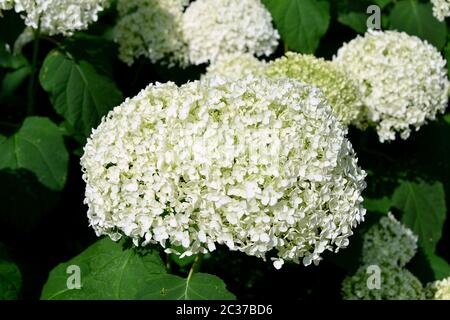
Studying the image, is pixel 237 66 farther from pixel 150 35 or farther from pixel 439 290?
pixel 439 290

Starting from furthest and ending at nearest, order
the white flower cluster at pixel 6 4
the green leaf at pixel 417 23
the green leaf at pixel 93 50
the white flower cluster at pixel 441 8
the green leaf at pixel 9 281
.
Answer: the green leaf at pixel 417 23 → the white flower cluster at pixel 441 8 → the green leaf at pixel 93 50 → the white flower cluster at pixel 6 4 → the green leaf at pixel 9 281

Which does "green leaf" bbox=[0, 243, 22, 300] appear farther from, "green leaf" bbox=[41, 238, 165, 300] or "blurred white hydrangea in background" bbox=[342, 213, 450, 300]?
"blurred white hydrangea in background" bbox=[342, 213, 450, 300]

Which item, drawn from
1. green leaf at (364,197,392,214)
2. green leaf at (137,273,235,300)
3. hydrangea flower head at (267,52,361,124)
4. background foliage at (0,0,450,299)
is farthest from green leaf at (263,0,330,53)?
green leaf at (137,273,235,300)

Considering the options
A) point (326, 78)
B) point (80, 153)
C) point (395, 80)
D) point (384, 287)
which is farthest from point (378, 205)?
point (80, 153)

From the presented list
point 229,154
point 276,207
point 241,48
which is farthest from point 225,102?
point 241,48

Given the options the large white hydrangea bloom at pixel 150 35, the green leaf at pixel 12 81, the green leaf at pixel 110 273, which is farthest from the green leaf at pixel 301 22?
the green leaf at pixel 110 273

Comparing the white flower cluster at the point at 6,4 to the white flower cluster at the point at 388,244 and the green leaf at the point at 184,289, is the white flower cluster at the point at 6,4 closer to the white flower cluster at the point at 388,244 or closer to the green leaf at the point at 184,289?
the green leaf at the point at 184,289
